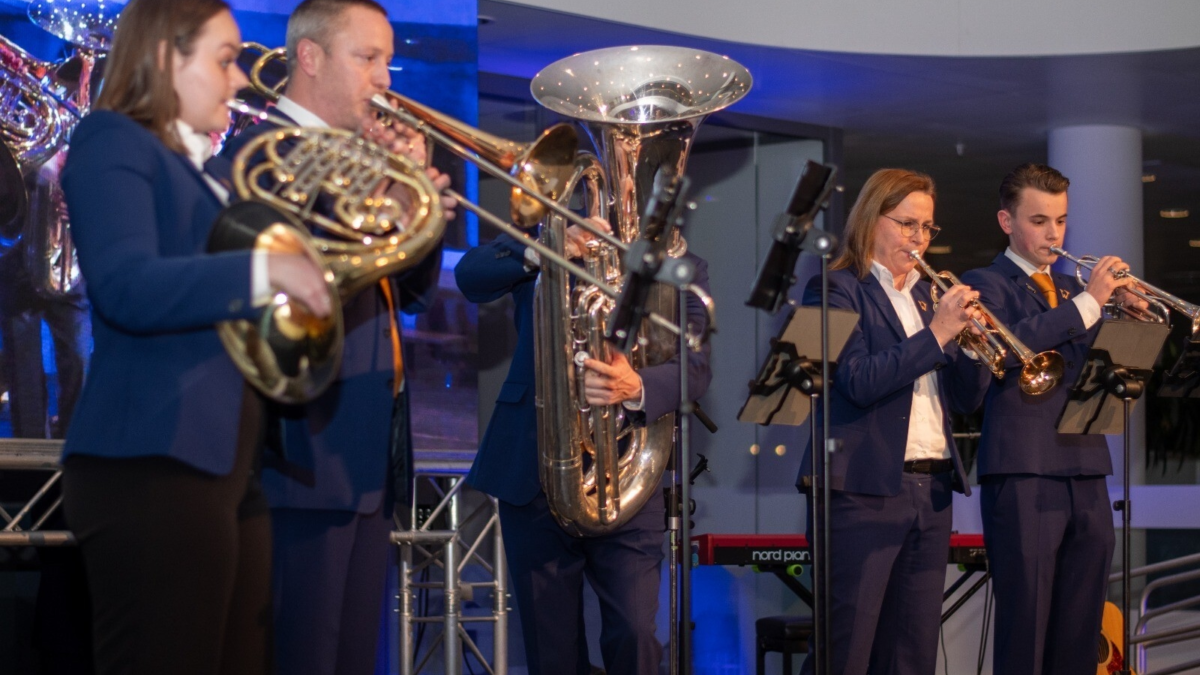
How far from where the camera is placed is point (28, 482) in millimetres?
4879

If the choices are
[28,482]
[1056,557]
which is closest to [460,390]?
[28,482]

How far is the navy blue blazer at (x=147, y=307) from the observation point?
1.84 meters

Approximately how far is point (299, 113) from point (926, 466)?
2191 millimetres

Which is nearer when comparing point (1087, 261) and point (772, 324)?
point (1087, 261)

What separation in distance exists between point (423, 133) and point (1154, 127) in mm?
6716

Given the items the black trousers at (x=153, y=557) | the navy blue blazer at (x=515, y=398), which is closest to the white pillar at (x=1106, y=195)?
the navy blue blazer at (x=515, y=398)

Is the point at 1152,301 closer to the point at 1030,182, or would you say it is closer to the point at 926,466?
the point at 1030,182

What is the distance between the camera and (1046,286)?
4.30m

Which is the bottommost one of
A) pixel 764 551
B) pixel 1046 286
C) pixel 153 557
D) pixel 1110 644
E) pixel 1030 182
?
pixel 1110 644

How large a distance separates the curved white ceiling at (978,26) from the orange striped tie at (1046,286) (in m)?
2.30

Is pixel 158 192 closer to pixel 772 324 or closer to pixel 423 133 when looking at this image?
pixel 423 133

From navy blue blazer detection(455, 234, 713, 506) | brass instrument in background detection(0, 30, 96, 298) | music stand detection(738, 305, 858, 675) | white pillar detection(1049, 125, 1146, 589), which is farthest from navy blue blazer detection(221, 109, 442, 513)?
white pillar detection(1049, 125, 1146, 589)

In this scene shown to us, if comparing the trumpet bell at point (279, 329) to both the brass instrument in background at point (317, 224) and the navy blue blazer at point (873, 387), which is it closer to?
the brass instrument in background at point (317, 224)

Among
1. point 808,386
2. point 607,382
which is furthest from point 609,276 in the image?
point 808,386
